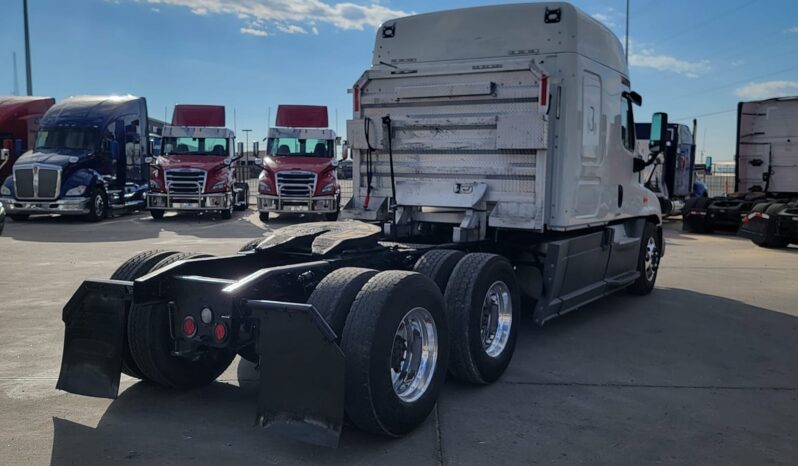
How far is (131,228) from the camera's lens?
1753 centimetres

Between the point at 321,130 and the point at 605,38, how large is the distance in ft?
47.8

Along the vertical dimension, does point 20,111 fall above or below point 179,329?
above

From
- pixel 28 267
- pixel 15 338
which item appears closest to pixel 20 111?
pixel 28 267

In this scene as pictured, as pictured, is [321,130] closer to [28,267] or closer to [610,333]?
[28,267]

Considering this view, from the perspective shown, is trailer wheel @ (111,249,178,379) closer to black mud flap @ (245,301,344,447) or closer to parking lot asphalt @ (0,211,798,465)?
parking lot asphalt @ (0,211,798,465)

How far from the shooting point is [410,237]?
698 centimetres

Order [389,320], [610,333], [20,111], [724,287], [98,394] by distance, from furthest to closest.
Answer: [20,111], [724,287], [610,333], [98,394], [389,320]

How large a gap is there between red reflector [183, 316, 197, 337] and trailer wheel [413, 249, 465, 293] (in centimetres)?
167

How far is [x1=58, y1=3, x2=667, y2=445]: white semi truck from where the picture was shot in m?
3.73

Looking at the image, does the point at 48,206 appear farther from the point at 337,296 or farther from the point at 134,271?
the point at 337,296

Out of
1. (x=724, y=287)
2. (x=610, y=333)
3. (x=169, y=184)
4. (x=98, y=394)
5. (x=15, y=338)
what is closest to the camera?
(x=98, y=394)

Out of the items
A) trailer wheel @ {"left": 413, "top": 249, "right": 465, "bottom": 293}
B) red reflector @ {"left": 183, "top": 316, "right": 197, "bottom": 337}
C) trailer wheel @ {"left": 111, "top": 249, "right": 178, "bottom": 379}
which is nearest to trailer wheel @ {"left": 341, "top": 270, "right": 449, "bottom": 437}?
trailer wheel @ {"left": 413, "top": 249, "right": 465, "bottom": 293}

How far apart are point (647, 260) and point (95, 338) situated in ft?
22.9

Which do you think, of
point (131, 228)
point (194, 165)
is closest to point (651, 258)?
point (131, 228)
